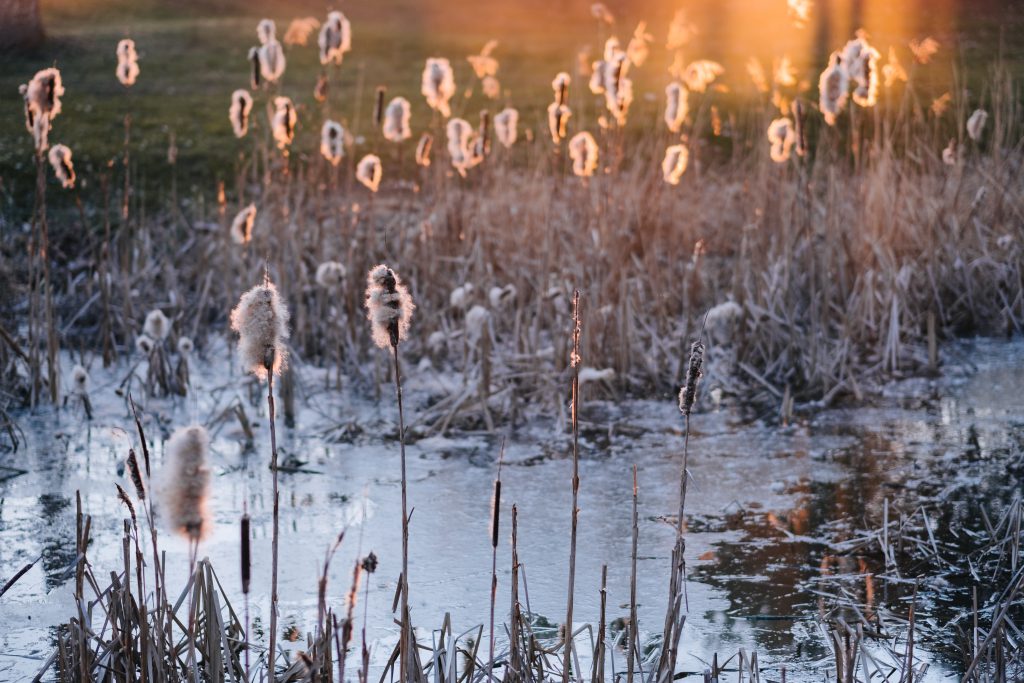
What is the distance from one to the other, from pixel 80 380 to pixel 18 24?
11.7 m

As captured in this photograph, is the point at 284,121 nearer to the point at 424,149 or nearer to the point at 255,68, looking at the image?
the point at 255,68

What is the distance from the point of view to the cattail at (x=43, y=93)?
3.86m

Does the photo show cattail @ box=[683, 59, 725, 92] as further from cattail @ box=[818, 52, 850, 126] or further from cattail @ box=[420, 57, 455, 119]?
cattail @ box=[420, 57, 455, 119]

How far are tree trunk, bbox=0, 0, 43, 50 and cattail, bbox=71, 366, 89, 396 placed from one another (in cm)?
1147

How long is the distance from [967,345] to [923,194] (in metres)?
0.79

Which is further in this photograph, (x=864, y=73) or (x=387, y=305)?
(x=864, y=73)

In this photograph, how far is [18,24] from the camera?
14609mm

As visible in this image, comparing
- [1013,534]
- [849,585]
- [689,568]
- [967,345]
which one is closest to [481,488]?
[689,568]

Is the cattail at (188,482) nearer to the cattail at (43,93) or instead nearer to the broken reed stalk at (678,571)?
the broken reed stalk at (678,571)

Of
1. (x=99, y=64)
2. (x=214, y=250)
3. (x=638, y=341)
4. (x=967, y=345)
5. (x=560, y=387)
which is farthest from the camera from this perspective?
(x=99, y=64)

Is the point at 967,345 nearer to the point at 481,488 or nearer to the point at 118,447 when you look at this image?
the point at 481,488

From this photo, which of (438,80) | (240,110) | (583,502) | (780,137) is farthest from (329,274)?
(780,137)

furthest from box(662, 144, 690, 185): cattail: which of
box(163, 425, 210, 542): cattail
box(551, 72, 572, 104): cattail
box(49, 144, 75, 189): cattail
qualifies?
box(163, 425, 210, 542): cattail

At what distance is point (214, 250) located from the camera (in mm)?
6094
